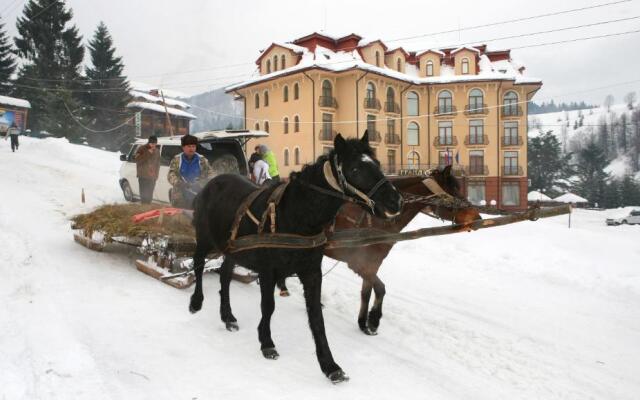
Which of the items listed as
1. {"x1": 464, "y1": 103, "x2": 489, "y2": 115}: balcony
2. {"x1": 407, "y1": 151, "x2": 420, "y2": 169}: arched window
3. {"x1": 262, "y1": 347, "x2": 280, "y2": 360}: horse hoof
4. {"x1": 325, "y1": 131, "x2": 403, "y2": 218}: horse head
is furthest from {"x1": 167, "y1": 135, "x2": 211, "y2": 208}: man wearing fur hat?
{"x1": 464, "y1": 103, "x2": 489, "y2": 115}: balcony

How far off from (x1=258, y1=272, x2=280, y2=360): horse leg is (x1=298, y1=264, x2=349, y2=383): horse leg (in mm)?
375

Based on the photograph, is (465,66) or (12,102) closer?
(12,102)

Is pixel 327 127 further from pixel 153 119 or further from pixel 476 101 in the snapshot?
pixel 153 119

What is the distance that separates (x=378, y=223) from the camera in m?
6.21

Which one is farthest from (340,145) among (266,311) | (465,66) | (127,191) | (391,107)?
(465,66)

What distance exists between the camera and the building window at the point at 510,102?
1741 inches

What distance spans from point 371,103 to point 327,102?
13.1 feet

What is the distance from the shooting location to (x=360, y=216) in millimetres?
6289

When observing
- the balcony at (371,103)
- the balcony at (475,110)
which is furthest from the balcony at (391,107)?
the balcony at (475,110)

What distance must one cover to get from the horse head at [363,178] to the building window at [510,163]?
44.7 meters

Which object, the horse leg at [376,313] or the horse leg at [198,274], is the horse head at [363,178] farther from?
the horse leg at [198,274]

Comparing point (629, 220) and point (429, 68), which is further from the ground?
point (429, 68)

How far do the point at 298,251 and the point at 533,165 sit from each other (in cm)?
6902

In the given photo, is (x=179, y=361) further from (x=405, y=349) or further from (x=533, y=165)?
(x=533, y=165)
